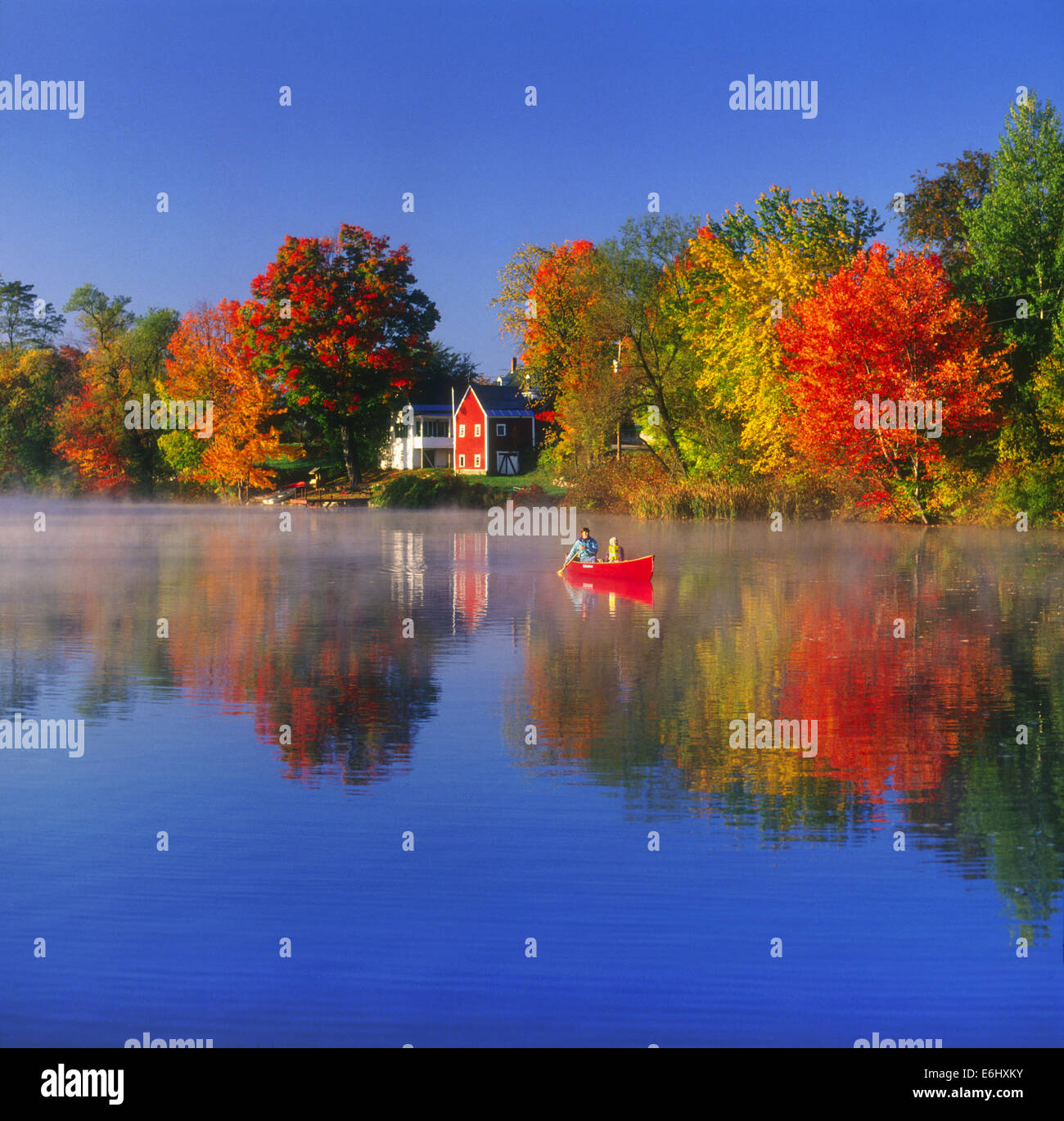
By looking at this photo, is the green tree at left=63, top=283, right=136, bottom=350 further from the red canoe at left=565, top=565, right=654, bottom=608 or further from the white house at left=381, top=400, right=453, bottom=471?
the red canoe at left=565, top=565, right=654, bottom=608

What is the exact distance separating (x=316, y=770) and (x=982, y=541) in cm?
3992

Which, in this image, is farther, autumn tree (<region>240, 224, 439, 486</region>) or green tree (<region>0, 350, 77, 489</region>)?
green tree (<region>0, 350, 77, 489</region>)

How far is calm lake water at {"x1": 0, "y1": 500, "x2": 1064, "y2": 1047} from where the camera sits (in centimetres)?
724

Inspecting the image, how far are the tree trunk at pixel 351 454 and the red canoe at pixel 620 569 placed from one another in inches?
2267

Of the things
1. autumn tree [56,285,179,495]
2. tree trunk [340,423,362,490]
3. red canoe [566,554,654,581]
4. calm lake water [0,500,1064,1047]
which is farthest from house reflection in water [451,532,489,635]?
autumn tree [56,285,179,495]

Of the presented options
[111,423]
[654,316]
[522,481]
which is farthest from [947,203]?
[111,423]

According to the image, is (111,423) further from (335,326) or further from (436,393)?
(436,393)

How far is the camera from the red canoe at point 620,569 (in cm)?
3005

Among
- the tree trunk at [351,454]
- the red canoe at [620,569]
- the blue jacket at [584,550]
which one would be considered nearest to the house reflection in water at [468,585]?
the blue jacket at [584,550]

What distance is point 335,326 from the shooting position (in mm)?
83562

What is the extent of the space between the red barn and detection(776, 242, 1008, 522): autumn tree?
5713 cm
